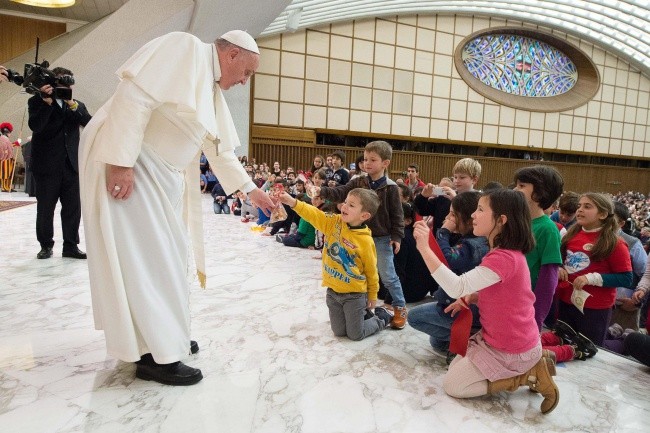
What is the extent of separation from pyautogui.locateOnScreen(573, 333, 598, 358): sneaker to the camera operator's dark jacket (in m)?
4.21

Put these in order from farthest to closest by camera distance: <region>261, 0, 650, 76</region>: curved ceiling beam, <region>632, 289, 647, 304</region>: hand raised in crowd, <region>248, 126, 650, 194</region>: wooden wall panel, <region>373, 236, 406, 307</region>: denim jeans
A: <region>248, 126, 650, 194</region>: wooden wall panel, <region>261, 0, 650, 76</region>: curved ceiling beam, <region>373, 236, 406, 307</region>: denim jeans, <region>632, 289, 647, 304</region>: hand raised in crowd

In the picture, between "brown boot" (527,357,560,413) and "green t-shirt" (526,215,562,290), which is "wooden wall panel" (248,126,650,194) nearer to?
"green t-shirt" (526,215,562,290)

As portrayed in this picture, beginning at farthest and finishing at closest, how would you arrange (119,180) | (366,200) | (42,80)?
(42,80)
(366,200)
(119,180)

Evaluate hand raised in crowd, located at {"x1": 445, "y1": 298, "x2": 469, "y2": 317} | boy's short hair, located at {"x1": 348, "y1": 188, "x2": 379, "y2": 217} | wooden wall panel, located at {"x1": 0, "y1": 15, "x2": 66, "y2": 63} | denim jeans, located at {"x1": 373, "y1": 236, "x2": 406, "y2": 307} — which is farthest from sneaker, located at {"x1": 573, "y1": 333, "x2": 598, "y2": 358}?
wooden wall panel, located at {"x1": 0, "y1": 15, "x2": 66, "y2": 63}

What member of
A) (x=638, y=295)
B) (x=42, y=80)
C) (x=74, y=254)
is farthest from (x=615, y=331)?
(x=42, y=80)

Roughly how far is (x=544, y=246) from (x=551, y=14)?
64.7 feet

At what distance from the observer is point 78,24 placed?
12625 mm

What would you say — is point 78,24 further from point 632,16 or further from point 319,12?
point 632,16

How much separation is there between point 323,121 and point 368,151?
13646 mm

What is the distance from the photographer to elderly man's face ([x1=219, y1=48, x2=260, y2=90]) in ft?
6.45

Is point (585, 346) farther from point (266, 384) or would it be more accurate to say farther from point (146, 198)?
point (146, 198)

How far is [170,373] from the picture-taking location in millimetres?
1857

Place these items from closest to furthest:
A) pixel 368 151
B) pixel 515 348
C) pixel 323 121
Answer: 1. pixel 515 348
2. pixel 368 151
3. pixel 323 121

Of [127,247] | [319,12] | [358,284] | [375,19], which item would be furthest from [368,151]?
[375,19]
